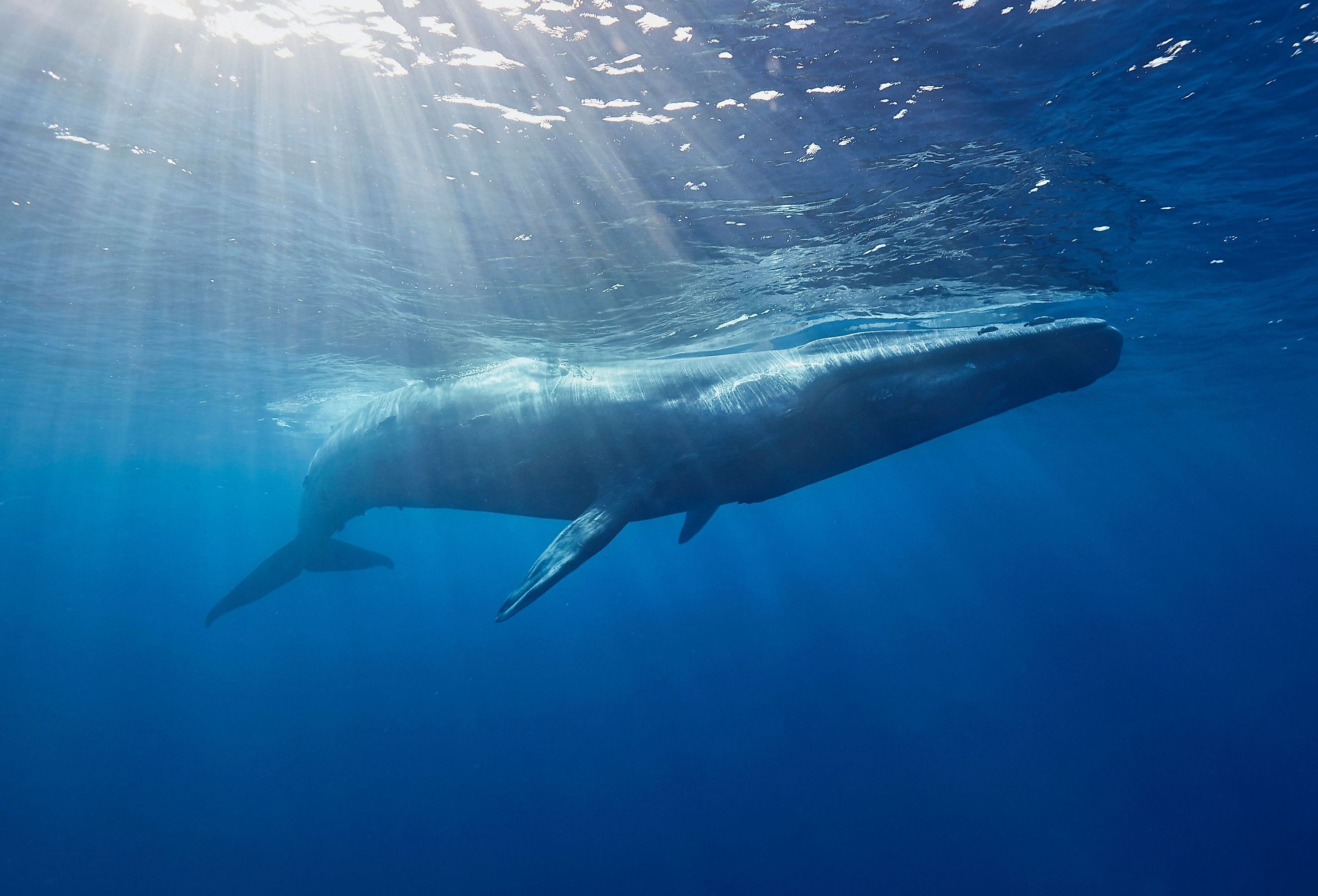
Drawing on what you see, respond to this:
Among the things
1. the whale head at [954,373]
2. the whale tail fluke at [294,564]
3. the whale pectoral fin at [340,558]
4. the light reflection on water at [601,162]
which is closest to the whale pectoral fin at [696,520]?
the whale head at [954,373]

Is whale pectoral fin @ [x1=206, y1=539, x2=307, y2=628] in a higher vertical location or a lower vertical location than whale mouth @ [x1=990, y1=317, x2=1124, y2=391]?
lower

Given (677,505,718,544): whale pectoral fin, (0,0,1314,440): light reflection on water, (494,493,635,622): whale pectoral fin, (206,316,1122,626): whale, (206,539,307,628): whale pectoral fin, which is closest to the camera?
(494,493,635,622): whale pectoral fin

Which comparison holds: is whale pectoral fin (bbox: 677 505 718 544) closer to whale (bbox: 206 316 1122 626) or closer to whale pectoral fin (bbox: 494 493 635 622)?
whale (bbox: 206 316 1122 626)

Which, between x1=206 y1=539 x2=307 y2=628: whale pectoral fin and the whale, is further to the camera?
x1=206 y1=539 x2=307 y2=628: whale pectoral fin

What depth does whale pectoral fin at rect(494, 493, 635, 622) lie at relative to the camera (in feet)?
12.4

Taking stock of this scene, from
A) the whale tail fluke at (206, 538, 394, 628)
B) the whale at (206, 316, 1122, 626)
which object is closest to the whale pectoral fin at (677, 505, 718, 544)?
the whale at (206, 316, 1122, 626)

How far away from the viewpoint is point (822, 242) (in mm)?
11672

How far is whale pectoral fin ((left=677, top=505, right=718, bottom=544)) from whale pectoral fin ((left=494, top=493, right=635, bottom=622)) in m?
0.85

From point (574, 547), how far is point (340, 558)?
6.93 m

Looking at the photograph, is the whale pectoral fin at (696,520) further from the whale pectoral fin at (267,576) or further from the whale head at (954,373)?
the whale pectoral fin at (267,576)

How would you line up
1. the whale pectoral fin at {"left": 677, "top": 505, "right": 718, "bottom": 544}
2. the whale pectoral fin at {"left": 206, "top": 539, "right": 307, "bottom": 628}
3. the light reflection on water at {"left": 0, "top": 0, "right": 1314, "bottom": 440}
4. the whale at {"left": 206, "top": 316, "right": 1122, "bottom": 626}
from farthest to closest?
the whale pectoral fin at {"left": 206, "top": 539, "right": 307, "bottom": 628}, the light reflection on water at {"left": 0, "top": 0, "right": 1314, "bottom": 440}, the whale pectoral fin at {"left": 677, "top": 505, "right": 718, "bottom": 544}, the whale at {"left": 206, "top": 316, "right": 1122, "bottom": 626}

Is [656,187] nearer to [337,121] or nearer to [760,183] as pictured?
[760,183]

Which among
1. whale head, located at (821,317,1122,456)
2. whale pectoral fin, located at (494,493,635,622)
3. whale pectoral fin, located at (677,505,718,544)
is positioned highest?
whale head, located at (821,317,1122,456)

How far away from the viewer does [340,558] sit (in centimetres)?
948
